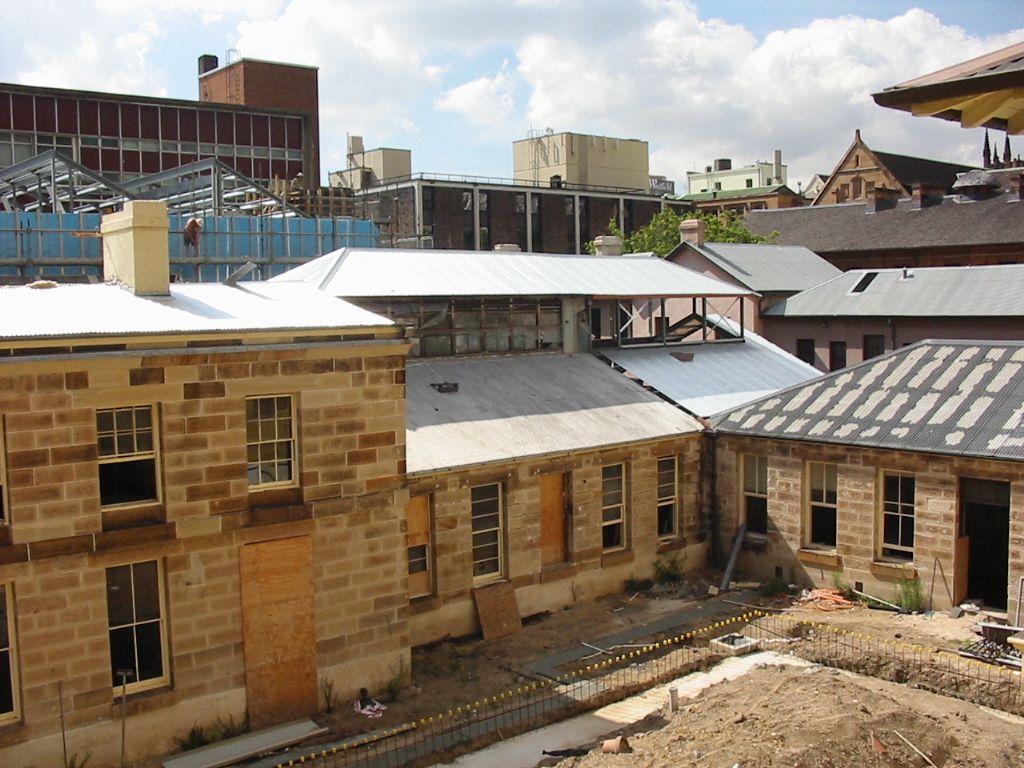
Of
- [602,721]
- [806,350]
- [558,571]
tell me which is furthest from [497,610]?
[806,350]

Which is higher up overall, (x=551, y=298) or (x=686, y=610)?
(x=551, y=298)

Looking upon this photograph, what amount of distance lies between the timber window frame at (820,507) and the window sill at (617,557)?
411cm

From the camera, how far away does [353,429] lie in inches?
716

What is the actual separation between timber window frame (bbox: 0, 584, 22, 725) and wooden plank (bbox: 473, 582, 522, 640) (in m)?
9.12

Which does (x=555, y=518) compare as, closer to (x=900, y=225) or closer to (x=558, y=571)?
(x=558, y=571)

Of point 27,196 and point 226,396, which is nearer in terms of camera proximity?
point 226,396

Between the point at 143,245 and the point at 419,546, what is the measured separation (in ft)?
25.5

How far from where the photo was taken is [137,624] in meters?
16.2

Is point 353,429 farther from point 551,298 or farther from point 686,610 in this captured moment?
point 551,298

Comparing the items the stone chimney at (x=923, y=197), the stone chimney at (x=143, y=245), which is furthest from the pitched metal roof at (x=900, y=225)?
the stone chimney at (x=143, y=245)

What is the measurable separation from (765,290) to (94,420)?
36956mm

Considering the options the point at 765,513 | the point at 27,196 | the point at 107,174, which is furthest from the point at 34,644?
the point at 107,174

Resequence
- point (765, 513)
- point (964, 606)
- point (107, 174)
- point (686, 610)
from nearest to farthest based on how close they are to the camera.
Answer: point (964, 606) → point (686, 610) → point (765, 513) → point (107, 174)

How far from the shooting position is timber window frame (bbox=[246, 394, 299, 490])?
17.3 metres
